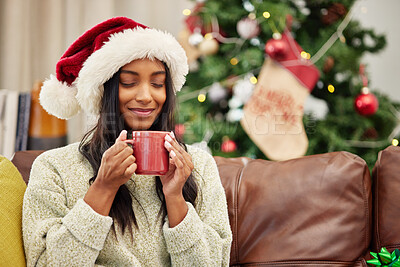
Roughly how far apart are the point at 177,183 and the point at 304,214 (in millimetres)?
478

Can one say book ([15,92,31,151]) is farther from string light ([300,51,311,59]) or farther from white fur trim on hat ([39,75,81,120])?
string light ([300,51,311,59])

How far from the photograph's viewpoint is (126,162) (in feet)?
3.37

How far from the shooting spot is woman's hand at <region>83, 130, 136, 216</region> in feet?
3.38

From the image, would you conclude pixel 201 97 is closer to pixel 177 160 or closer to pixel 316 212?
pixel 316 212

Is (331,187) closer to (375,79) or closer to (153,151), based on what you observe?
(153,151)

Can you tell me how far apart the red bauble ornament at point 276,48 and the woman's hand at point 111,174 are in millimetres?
1493

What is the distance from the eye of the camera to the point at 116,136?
49.8 inches

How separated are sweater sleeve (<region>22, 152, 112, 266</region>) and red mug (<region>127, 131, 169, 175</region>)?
156 millimetres

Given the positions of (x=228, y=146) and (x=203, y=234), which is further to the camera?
(x=228, y=146)

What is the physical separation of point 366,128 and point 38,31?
202 cm

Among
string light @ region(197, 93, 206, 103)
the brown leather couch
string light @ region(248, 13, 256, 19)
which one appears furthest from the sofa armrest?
string light @ region(248, 13, 256, 19)

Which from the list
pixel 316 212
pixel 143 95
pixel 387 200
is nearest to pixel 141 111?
pixel 143 95

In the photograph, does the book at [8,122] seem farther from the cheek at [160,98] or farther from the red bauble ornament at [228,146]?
the cheek at [160,98]

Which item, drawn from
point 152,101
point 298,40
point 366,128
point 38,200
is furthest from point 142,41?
point 366,128
